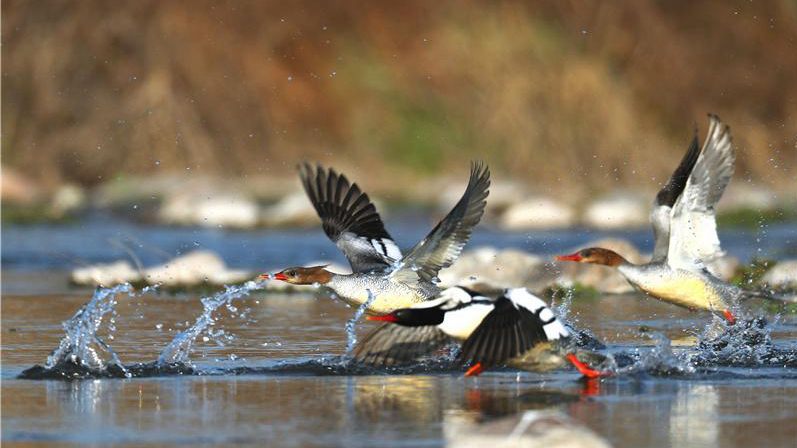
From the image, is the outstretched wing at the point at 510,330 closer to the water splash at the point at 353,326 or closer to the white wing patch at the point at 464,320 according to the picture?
the white wing patch at the point at 464,320

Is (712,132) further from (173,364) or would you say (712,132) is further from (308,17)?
(308,17)

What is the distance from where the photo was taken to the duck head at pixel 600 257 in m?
10.3

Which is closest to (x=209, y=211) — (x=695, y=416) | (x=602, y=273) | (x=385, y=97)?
(x=385, y=97)

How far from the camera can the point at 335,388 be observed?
7.98 metres

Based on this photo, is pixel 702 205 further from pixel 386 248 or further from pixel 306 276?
pixel 306 276

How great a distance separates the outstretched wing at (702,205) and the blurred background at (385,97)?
1280 centimetres

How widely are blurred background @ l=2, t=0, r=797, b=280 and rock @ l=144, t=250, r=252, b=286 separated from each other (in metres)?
9.34

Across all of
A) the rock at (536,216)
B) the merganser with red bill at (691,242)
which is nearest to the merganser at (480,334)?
the merganser with red bill at (691,242)

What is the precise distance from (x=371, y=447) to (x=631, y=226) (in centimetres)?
1502

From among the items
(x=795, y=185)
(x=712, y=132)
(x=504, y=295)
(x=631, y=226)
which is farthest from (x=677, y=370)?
(x=795, y=185)

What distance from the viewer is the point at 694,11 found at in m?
27.6

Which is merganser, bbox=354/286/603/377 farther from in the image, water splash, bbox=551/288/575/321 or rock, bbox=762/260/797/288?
rock, bbox=762/260/797/288

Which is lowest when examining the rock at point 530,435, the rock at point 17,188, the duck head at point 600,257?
the rock at point 530,435

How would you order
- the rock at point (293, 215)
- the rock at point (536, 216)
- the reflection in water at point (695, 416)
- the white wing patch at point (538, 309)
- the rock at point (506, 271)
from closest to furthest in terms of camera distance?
the reflection in water at point (695, 416), the white wing patch at point (538, 309), the rock at point (506, 271), the rock at point (536, 216), the rock at point (293, 215)
